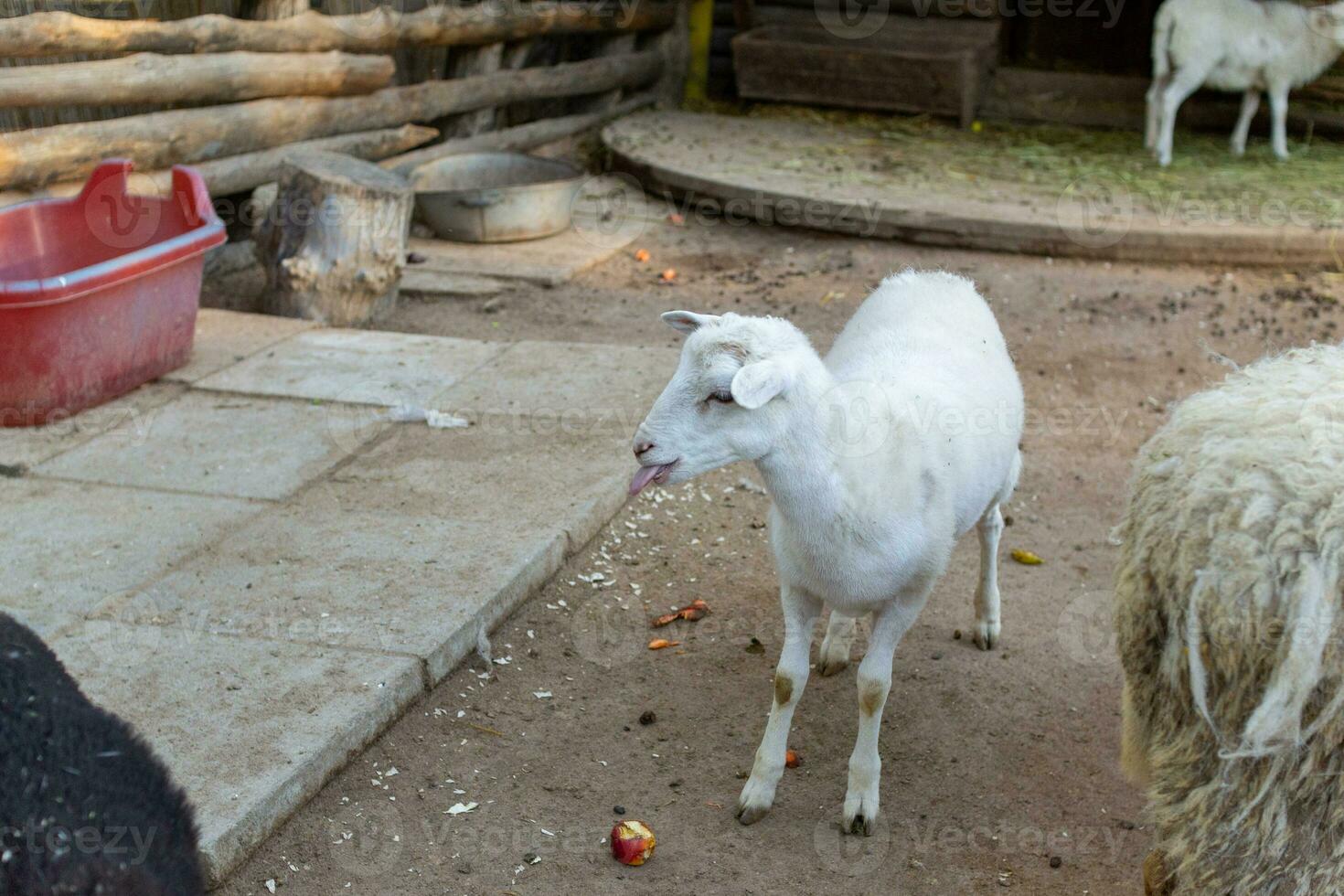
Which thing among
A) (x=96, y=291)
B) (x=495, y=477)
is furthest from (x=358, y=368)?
(x=495, y=477)

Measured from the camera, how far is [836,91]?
35.8ft

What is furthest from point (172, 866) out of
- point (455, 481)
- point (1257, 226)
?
point (1257, 226)

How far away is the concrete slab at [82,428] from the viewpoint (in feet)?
16.0

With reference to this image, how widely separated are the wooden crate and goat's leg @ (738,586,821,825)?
809 centimetres

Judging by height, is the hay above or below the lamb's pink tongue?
below

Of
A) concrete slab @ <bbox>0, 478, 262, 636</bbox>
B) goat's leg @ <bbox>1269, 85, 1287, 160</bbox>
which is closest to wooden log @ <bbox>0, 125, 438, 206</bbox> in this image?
concrete slab @ <bbox>0, 478, 262, 636</bbox>

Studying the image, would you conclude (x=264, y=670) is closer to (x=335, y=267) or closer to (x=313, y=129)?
(x=335, y=267)

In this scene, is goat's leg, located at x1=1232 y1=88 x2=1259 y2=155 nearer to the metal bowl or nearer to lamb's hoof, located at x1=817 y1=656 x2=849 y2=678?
the metal bowl

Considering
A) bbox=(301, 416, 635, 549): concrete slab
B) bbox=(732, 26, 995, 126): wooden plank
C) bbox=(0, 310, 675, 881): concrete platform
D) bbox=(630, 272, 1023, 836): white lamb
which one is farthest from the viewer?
bbox=(732, 26, 995, 126): wooden plank

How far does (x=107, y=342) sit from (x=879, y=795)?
3549 mm

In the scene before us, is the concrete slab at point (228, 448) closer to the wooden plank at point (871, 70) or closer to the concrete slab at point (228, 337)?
the concrete slab at point (228, 337)

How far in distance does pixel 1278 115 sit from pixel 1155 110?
2.89 feet

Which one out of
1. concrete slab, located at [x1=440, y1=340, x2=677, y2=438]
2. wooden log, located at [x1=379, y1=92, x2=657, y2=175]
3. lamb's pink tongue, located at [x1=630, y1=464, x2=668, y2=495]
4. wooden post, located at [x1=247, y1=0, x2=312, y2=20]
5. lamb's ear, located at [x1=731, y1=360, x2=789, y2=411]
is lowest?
concrete slab, located at [x1=440, y1=340, x2=677, y2=438]

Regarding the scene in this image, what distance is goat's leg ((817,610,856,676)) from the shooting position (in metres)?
3.97
